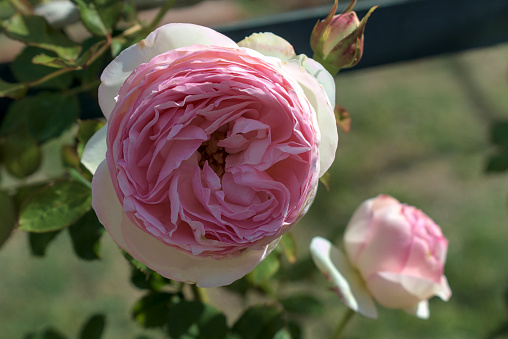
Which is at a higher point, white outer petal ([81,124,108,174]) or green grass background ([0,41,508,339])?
white outer petal ([81,124,108,174])

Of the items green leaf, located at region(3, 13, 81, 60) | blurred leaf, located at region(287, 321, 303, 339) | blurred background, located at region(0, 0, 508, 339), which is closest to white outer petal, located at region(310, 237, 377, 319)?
blurred leaf, located at region(287, 321, 303, 339)

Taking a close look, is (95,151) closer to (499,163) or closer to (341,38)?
(341,38)

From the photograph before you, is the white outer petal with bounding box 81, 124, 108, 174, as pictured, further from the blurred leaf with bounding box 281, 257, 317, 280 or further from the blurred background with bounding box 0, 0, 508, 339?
the blurred background with bounding box 0, 0, 508, 339

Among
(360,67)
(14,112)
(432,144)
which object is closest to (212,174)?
(14,112)

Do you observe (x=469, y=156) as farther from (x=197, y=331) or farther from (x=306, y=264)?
(x=197, y=331)

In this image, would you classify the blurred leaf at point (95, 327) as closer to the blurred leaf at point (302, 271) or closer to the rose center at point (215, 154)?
the blurred leaf at point (302, 271)

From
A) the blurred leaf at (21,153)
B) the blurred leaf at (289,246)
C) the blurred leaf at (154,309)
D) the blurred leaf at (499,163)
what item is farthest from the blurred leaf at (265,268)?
the blurred leaf at (499,163)
